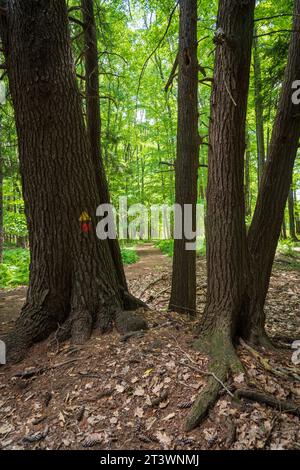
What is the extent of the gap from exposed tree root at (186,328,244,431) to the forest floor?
6cm

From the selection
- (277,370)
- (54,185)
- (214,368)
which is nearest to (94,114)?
(54,185)

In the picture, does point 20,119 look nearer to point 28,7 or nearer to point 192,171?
point 28,7

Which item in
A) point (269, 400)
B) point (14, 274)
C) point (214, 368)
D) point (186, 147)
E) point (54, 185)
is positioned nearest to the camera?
point (269, 400)

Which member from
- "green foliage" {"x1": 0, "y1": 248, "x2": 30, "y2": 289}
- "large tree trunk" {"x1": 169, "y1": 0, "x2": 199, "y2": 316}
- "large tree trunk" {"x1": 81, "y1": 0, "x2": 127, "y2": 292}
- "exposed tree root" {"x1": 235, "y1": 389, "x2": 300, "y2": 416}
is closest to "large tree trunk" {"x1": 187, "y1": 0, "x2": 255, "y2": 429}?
"exposed tree root" {"x1": 235, "y1": 389, "x2": 300, "y2": 416}

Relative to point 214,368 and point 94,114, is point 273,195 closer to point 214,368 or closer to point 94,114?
point 214,368

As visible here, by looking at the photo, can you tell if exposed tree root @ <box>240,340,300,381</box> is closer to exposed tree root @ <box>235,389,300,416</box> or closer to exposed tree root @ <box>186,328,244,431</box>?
exposed tree root @ <box>186,328,244,431</box>

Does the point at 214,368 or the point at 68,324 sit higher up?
the point at 68,324

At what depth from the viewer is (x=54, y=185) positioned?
342 cm

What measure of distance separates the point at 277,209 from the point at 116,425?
295 centimetres

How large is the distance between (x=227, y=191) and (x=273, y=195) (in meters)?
0.85

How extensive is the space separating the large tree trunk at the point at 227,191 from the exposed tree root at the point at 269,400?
0.22 m

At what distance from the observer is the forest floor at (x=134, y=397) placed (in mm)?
2197

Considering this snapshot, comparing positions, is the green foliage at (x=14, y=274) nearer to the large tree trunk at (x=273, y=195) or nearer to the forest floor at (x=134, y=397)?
the forest floor at (x=134, y=397)
